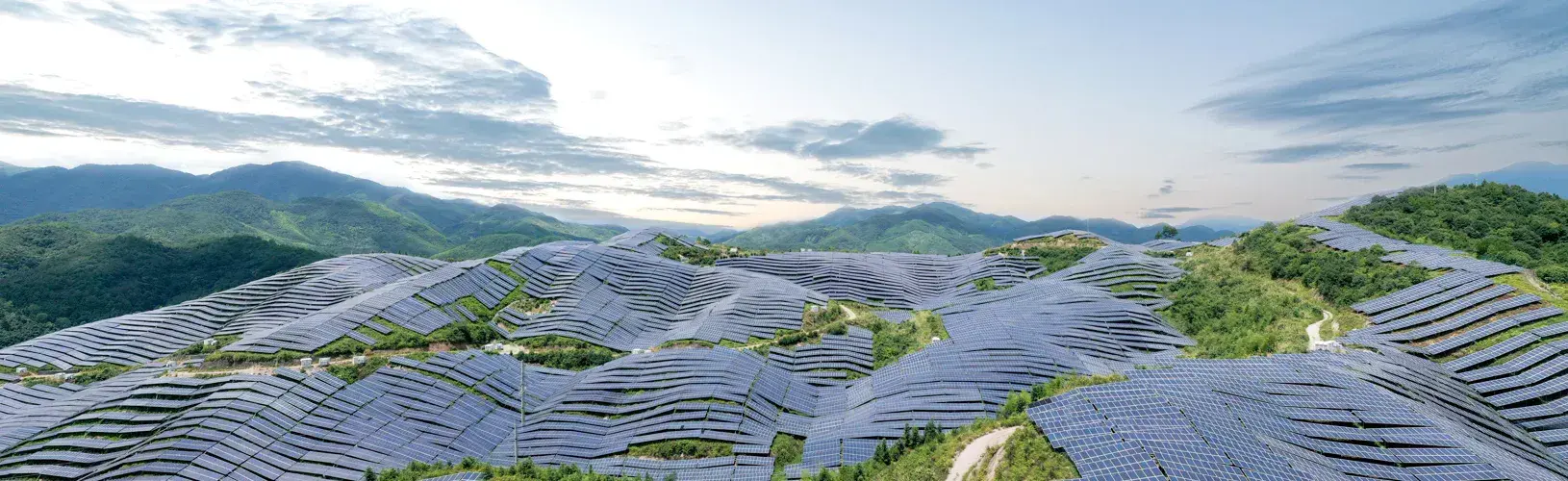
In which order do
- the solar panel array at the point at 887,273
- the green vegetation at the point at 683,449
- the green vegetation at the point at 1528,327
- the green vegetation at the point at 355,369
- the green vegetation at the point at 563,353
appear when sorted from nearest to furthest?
the green vegetation at the point at 1528,327 → the green vegetation at the point at 683,449 → the green vegetation at the point at 355,369 → the green vegetation at the point at 563,353 → the solar panel array at the point at 887,273

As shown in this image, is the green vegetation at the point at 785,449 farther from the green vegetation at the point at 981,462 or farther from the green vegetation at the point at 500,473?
the green vegetation at the point at 500,473

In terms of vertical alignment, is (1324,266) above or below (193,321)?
above

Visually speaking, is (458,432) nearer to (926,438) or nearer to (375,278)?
(926,438)

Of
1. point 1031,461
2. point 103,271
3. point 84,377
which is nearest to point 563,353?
point 84,377

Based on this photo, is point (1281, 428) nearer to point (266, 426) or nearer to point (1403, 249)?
point (1403, 249)

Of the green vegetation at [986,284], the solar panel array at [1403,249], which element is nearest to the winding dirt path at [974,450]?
the solar panel array at [1403,249]

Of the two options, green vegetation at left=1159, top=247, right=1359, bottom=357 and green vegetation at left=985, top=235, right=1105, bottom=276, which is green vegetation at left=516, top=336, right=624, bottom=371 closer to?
green vegetation at left=1159, top=247, right=1359, bottom=357
